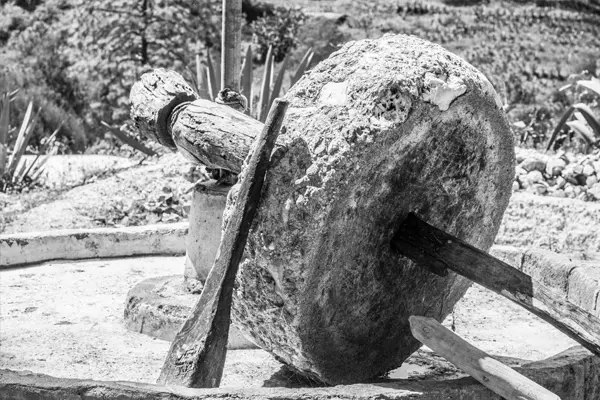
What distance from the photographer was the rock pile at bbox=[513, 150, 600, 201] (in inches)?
262

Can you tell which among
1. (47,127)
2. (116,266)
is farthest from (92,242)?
(47,127)

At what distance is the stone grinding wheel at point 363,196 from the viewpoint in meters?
2.84

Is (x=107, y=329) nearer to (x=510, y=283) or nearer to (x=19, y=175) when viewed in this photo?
(x=510, y=283)

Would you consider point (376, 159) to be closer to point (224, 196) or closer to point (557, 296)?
point (557, 296)

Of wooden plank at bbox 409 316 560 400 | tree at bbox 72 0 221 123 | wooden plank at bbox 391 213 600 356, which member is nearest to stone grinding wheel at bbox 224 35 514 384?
wooden plank at bbox 391 213 600 356

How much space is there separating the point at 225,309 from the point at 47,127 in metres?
10.4

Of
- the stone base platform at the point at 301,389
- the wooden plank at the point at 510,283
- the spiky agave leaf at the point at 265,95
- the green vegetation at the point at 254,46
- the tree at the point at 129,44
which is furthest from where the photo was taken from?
the tree at the point at 129,44

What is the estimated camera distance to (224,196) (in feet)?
13.7

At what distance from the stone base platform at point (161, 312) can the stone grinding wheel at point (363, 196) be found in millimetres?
573

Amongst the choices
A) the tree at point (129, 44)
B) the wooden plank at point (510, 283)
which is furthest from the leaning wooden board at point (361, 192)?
the tree at point (129, 44)

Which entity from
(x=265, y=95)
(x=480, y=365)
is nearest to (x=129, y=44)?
(x=265, y=95)

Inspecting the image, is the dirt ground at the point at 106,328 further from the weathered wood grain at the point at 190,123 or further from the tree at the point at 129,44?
the tree at the point at 129,44

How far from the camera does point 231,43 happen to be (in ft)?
15.2

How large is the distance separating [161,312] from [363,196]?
133 cm
